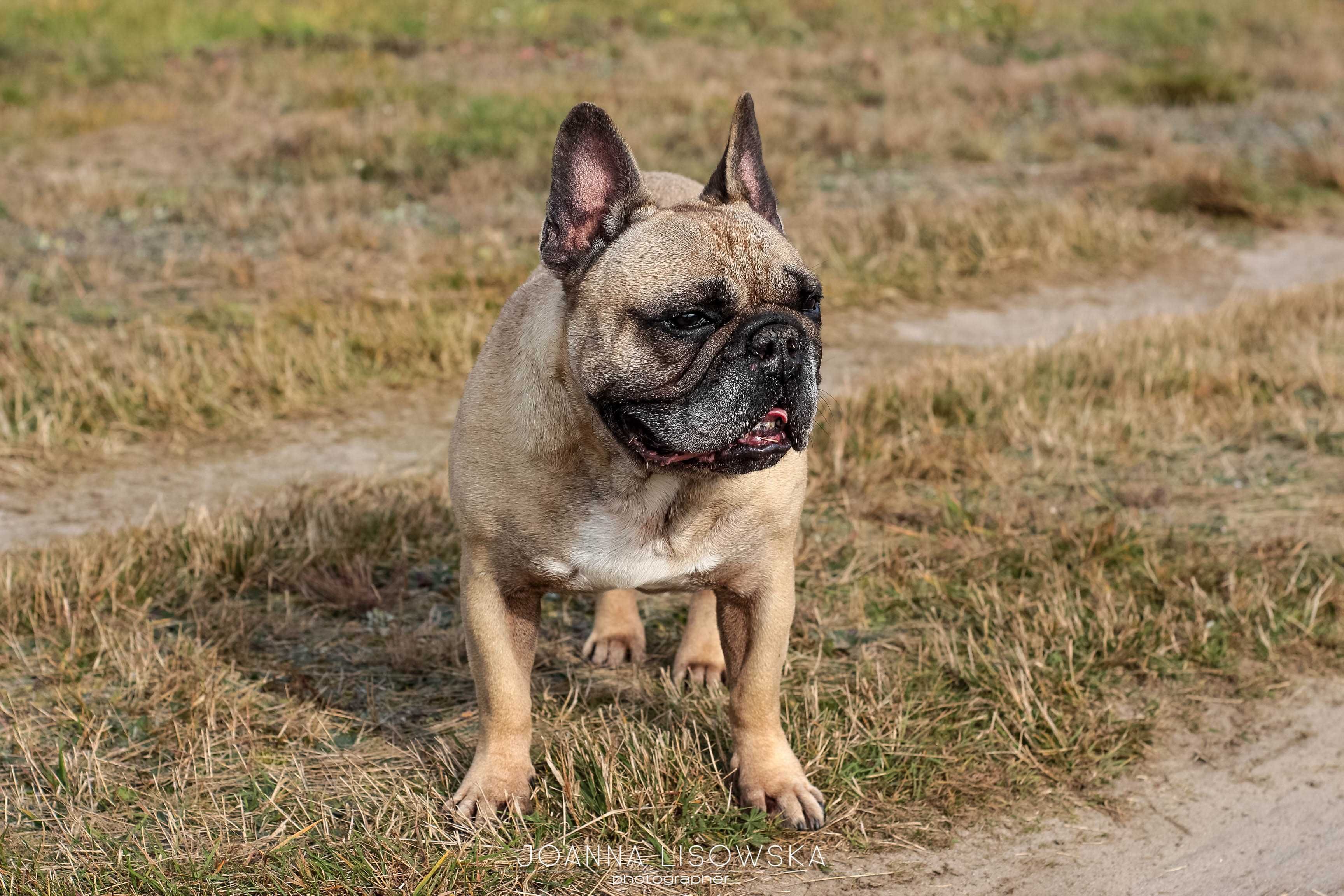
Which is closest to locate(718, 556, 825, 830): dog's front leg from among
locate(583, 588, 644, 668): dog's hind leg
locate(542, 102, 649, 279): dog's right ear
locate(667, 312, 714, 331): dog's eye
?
locate(667, 312, 714, 331): dog's eye

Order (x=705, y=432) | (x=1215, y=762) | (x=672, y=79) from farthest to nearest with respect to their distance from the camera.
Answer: (x=672, y=79) → (x=1215, y=762) → (x=705, y=432)

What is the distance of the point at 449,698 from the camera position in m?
4.07

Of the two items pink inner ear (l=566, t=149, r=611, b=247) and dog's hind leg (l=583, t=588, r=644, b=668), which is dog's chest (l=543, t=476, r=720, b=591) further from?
dog's hind leg (l=583, t=588, r=644, b=668)

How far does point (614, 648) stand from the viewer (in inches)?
169

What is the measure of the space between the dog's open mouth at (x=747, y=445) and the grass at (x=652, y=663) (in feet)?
2.85

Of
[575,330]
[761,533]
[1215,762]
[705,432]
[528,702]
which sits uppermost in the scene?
[575,330]

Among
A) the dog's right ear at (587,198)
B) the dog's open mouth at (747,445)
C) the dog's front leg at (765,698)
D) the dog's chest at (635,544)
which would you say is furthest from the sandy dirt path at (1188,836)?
the dog's right ear at (587,198)

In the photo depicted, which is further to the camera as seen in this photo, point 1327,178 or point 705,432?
point 1327,178

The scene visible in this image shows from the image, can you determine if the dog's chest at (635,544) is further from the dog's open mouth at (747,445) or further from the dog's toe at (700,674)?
the dog's toe at (700,674)

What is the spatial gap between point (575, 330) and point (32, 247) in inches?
266

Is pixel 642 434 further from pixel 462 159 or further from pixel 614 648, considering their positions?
pixel 462 159

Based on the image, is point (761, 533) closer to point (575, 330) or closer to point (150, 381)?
point (575, 330)

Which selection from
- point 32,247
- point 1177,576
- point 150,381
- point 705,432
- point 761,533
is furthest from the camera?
point 32,247

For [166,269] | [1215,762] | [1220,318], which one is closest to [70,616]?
[1215,762]
